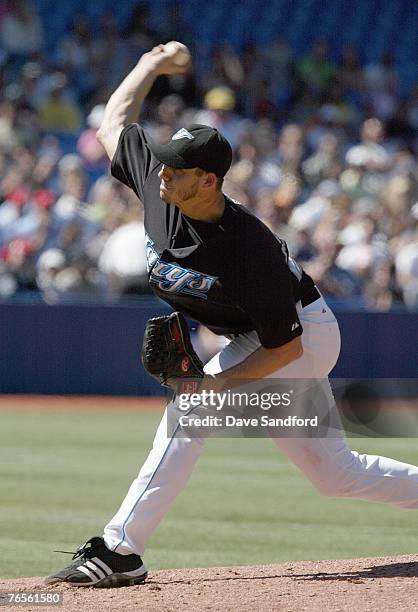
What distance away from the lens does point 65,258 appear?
13.2 metres

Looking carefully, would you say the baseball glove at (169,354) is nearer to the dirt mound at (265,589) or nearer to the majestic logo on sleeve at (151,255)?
the majestic logo on sleeve at (151,255)

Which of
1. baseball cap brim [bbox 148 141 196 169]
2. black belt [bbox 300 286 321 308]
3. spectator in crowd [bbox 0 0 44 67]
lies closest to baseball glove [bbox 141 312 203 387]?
black belt [bbox 300 286 321 308]

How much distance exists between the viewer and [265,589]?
16.5 ft

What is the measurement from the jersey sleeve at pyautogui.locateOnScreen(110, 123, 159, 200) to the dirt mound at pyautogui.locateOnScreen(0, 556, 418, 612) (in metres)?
1.64

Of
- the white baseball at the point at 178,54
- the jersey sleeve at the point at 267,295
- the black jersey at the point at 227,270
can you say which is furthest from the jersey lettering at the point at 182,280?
the white baseball at the point at 178,54

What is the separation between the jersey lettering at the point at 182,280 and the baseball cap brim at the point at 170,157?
39 centimetres

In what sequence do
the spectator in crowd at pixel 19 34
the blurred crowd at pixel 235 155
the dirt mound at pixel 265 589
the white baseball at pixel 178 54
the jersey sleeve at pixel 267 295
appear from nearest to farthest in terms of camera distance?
the dirt mound at pixel 265 589
the jersey sleeve at pixel 267 295
the white baseball at pixel 178 54
the blurred crowd at pixel 235 155
the spectator in crowd at pixel 19 34

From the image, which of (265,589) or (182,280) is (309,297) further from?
(265,589)

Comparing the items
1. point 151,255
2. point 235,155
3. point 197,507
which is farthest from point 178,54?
point 235,155

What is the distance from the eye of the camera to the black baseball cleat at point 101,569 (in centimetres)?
500

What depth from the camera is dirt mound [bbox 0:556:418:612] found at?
4.67 metres

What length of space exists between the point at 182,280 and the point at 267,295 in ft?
1.12

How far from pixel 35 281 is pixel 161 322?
8660 millimetres

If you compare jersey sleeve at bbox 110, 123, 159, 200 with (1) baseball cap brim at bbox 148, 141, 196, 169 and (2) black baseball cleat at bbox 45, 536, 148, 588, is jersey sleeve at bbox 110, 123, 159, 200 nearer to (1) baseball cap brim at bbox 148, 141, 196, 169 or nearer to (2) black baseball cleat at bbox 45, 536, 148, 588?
(1) baseball cap brim at bbox 148, 141, 196, 169
